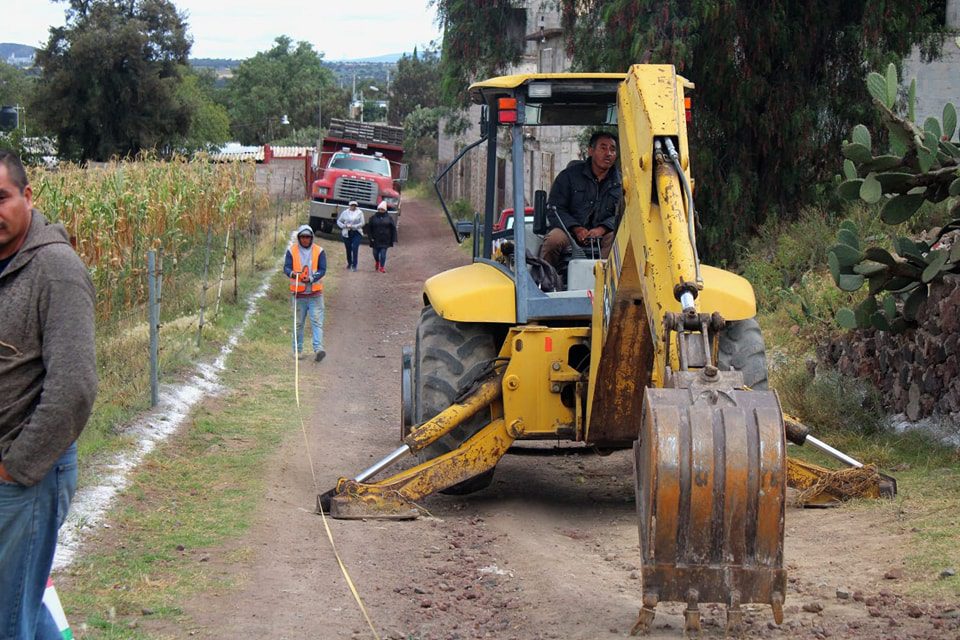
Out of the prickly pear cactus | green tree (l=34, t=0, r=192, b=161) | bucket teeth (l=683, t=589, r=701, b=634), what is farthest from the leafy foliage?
green tree (l=34, t=0, r=192, b=161)

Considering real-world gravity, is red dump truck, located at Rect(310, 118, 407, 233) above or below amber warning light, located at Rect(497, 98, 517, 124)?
below

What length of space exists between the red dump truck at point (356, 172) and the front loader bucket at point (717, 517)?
29.4m

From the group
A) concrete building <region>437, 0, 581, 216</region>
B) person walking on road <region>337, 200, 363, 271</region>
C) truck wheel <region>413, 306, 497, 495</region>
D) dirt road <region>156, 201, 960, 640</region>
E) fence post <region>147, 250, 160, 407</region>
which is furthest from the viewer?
person walking on road <region>337, 200, 363, 271</region>

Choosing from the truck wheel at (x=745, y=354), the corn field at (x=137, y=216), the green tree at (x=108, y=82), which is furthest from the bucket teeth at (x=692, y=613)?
the green tree at (x=108, y=82)

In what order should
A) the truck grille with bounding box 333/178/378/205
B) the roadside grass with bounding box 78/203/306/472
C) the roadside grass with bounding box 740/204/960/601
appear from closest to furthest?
the roadside grass with bounding box 740/204/960/601 → the roadside grass with bounding box 78/203/306/472 → the truck grille with bounding box 333/178/378/205

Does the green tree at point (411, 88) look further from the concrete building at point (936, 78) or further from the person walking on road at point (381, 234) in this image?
the concrete building at point (936, 78)

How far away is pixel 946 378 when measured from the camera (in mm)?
9688

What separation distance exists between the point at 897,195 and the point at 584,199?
2.73m

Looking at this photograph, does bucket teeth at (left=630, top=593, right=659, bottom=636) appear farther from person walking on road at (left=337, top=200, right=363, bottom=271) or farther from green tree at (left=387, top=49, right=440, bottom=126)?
green tree at (left=387, top=49, right=440, bottom=126)

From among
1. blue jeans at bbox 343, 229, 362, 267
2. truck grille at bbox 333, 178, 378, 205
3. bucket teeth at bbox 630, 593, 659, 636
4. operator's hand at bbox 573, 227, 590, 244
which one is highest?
operator's hand at bbox 573, 227, 590, 244

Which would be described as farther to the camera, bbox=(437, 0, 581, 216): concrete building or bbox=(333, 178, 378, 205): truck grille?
bbox=(333, 178, 378, 205): truck grille

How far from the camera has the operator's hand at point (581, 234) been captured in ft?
28.2

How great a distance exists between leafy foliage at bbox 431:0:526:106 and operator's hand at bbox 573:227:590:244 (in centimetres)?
1260

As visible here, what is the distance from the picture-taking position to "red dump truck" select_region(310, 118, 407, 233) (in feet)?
115
